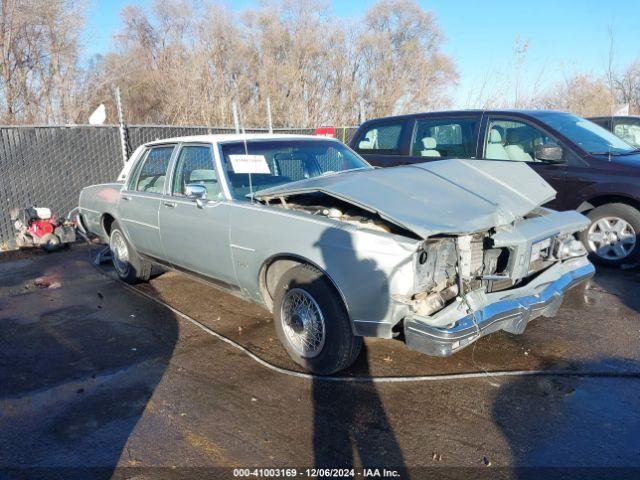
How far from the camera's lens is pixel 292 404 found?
3189mm

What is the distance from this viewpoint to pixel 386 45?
27359mm

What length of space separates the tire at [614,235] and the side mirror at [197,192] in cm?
466

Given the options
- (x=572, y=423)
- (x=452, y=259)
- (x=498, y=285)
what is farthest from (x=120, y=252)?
(x=572, y=423)

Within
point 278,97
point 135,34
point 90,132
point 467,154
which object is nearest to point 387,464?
point 467,154

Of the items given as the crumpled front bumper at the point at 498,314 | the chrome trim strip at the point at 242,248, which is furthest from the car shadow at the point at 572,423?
the chrome trim strip at the point at 242,248

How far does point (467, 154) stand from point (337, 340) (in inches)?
167

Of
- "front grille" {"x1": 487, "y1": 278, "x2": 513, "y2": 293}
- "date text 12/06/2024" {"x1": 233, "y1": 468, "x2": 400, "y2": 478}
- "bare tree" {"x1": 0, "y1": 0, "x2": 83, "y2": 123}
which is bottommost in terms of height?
"date text 12/06/2024" {"x1": 233, "y1": 468, "x2": 400, "y2": 478}

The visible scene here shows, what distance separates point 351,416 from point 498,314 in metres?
1.15

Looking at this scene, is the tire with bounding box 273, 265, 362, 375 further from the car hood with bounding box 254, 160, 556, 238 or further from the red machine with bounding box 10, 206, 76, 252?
the red machine with bounding box 10, 206, 76, 252

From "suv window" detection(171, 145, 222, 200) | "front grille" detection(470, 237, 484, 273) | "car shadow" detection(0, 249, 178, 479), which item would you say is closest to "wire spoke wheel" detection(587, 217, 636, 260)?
"front grille" detection(470, 237, 484, 273)

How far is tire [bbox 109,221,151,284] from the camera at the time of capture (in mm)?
5691

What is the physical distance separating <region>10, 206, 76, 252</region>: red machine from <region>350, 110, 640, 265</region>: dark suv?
549 cm

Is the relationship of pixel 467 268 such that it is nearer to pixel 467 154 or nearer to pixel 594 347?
pixel 594 347

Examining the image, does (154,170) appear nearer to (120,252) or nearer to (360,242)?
(120,252)
